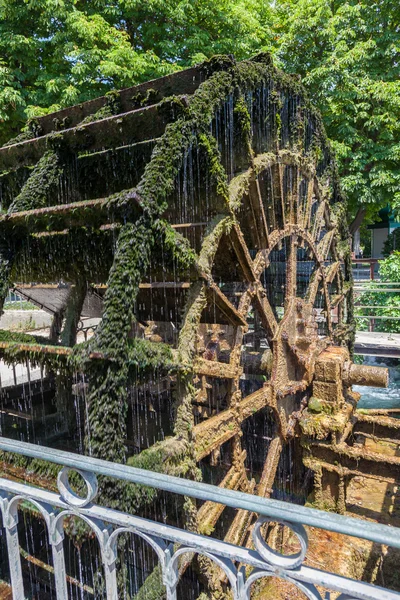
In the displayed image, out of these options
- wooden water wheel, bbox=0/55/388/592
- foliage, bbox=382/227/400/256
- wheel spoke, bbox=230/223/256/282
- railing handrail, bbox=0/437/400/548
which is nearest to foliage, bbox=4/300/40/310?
wooden water wheel, bbox=0/55/388/592

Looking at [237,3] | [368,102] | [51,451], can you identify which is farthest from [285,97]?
[368,102]

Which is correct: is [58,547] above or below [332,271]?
below

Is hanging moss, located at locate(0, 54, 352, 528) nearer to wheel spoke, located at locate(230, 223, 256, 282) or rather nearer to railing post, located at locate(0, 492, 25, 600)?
wheel spoke, located at locate(230, 223, 256, 282)

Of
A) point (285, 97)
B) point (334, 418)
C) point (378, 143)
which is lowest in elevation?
point (334, 418)

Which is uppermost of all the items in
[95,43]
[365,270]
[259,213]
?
[95,43]

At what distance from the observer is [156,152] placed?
3209 mm

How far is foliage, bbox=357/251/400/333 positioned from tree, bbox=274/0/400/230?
62.5 inches

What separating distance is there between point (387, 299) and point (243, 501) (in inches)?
401

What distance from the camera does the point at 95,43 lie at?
27.2 feet

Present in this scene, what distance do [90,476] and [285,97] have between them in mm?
4908

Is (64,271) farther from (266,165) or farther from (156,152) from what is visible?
(266,165)

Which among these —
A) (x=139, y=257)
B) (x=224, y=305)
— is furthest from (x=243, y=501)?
(x=224, y=305)


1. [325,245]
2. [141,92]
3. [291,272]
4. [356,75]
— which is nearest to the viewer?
[141,92]

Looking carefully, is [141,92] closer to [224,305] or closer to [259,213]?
[259,213]
